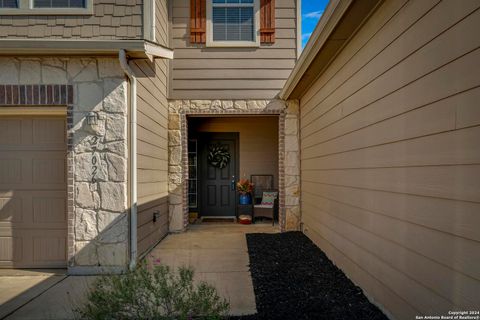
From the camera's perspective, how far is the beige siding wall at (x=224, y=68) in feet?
20.3

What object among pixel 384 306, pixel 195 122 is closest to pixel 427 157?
pixel 384 306

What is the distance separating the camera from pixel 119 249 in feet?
12.6

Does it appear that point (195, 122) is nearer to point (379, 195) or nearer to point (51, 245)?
point (51, 245)

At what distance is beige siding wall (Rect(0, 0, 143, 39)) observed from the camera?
14.1 feet

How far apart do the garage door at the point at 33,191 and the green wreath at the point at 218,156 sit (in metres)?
4.23

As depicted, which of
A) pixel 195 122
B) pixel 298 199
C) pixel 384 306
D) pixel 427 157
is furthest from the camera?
pixel 195 122

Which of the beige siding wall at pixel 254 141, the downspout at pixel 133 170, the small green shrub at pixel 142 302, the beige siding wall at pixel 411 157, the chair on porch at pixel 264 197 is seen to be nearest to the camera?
the beige siding wall at pixel 411 157

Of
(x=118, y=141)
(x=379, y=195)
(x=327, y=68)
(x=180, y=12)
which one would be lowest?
(x=379, y=195)

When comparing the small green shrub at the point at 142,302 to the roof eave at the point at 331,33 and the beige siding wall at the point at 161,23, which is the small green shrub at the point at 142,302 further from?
the beige siding wall at the point at 161,23

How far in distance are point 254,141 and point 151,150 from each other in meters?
3.45

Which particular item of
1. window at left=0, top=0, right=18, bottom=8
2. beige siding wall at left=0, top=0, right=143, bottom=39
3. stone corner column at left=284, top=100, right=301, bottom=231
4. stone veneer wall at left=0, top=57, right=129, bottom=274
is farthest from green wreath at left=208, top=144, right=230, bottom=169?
window at left=0, top=0, right=18, bottom=8

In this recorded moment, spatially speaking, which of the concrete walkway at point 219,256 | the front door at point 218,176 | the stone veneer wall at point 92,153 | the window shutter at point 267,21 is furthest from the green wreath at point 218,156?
the stone veneer wall at point 92,153

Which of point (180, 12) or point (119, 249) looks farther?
point (180, 12)

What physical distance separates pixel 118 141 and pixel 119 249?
122cm
